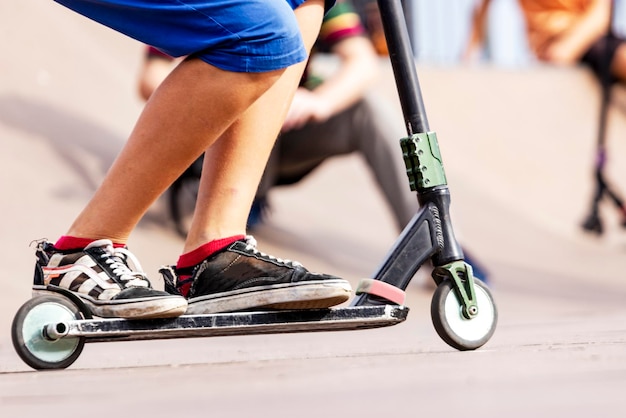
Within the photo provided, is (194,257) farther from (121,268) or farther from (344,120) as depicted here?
(344,120)

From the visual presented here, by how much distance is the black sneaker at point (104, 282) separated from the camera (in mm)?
1851

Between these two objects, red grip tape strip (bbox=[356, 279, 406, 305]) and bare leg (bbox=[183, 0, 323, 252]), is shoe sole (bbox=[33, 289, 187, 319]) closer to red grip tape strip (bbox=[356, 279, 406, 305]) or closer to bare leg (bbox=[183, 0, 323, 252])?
bare leg (bbox=[183, 0, 323, 252])

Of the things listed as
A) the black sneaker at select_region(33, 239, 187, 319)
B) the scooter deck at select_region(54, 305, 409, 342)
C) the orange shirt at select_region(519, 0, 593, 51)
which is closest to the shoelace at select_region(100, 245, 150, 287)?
the black sneaker at select_region(33, 239, 187, 319)

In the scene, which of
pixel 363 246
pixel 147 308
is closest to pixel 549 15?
pixel 363 246

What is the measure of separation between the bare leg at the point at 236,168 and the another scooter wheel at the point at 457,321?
1.40 feet

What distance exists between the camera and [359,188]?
234 inches

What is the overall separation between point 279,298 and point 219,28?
516 millimetres

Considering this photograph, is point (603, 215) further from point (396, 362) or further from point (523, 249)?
point (396, 362)

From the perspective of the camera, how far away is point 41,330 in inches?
74.7

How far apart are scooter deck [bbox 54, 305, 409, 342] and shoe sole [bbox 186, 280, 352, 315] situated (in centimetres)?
2

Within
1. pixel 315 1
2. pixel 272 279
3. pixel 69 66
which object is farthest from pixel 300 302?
pixel 69 66

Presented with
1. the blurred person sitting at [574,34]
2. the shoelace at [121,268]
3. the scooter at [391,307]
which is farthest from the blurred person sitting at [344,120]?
the blurred person sitting at [574,34]

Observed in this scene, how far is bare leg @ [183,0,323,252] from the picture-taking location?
2.04m

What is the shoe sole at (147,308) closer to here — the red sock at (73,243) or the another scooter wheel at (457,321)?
the red sock at (73,243)
